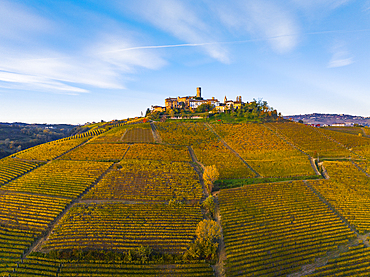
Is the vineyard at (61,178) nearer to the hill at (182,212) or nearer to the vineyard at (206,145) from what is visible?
the hill at (182,212)

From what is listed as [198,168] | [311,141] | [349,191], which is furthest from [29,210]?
[311,141]

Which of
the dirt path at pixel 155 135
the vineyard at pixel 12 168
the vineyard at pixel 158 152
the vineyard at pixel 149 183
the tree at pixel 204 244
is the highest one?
the dirt path at pixel 155 135

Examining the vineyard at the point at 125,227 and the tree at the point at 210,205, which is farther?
the tree at the point at 210,205

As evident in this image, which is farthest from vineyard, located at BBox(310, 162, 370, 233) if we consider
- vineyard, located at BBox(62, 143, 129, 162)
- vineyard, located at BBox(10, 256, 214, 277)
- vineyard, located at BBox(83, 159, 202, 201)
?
vineyard, located at BBox(62, 143, 129, 162)

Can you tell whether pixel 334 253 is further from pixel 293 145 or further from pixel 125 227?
pixel 293 145

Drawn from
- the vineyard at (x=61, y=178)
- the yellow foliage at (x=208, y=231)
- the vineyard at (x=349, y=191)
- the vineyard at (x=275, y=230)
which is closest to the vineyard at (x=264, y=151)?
the vineyard at (x=349, y=191)

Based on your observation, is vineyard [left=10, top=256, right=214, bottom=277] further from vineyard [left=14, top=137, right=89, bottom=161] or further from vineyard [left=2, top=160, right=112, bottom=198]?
vineyard [left=14, top=137, right=89, bottom=161]
